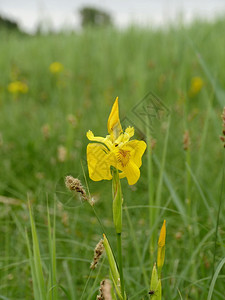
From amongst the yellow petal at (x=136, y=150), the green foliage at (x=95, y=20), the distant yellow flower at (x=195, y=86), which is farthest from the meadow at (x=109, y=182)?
the green foliage at (x=95, y=20)

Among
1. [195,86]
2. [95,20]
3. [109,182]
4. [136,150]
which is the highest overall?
[95,20]

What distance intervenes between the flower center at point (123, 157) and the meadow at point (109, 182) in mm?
116

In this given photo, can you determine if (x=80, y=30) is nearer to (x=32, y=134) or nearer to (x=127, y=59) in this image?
(x=127, y=59)

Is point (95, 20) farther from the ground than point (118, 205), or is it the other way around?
point (95, 20)

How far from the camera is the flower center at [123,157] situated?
68 cm

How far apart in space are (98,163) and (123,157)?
5cm

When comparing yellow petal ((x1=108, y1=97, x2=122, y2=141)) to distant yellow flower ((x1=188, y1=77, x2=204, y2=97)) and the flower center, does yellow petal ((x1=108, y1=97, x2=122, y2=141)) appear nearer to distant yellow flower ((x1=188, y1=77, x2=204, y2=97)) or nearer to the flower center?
the flower center

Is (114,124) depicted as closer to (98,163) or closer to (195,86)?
(98,163)

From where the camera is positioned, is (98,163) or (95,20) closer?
(98,163)

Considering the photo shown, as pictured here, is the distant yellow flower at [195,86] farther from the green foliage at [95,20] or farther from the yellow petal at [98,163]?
the green foliage at [95,20]

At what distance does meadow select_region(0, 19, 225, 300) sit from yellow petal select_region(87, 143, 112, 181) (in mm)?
90

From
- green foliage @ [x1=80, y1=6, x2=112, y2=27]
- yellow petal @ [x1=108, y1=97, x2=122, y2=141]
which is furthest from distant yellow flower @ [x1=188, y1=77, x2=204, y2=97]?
green foliage @ [x1=80, y1=6, x2=112, y2=27]

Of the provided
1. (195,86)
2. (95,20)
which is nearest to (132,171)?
(195,86)

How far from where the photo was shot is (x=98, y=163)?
674 mm
